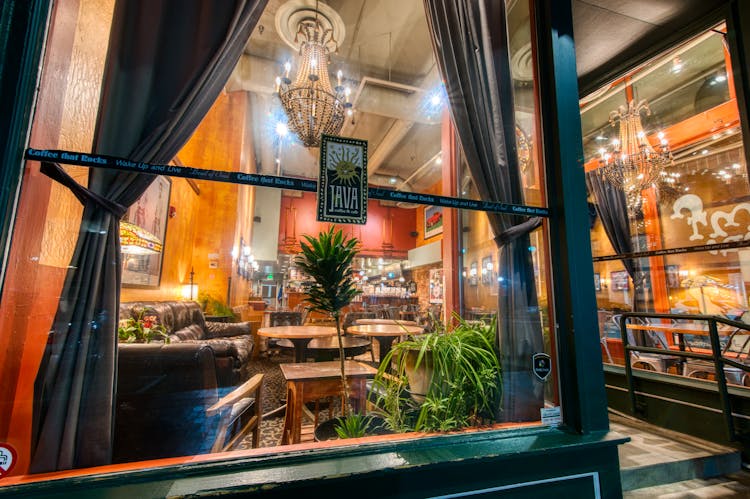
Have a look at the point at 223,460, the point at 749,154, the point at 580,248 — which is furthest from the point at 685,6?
the point at 223,460

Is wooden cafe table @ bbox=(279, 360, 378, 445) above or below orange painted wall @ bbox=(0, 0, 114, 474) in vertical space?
below

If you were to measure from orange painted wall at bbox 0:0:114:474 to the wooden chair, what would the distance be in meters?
0.67

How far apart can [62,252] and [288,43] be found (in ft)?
11.5

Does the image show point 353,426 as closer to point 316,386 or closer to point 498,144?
point 316,386

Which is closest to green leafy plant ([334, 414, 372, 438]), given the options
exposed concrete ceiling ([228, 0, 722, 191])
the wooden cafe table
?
the wooden cafe table

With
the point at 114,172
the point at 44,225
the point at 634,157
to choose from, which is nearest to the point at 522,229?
Answer: the point at 114,172

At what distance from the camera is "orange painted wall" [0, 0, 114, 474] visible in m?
1.08

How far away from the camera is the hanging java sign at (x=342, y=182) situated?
140 cm

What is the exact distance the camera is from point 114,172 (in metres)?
1.23

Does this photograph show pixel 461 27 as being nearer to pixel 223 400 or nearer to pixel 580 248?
pixel 580 248

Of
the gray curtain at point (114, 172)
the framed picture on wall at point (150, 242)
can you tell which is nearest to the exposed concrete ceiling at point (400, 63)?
the gray curtain at point (114, 172)

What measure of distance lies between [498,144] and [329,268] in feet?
4.11

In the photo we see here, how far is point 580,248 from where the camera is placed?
161 cm

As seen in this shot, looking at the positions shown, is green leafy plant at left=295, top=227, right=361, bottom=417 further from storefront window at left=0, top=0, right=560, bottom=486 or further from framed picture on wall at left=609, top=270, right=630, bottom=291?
framed picture on wall at left=609, top=270, right=630, bottom=291
